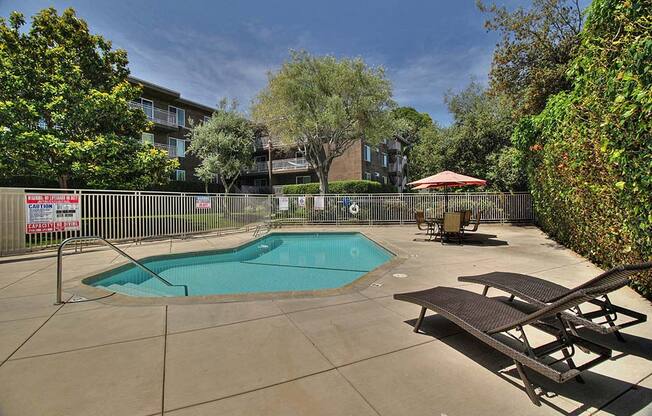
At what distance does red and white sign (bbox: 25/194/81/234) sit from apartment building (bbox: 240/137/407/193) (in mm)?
18682

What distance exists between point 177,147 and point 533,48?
28.8m

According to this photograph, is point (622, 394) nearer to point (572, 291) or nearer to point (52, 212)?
point (572, 291)

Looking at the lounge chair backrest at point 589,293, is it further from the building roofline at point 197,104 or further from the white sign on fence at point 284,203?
the building roofline at point 197,104

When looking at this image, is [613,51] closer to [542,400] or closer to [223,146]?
[542,400]

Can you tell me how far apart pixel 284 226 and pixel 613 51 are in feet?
52.0

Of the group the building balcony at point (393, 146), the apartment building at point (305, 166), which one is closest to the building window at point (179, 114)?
the apartment building at point (305, 166)

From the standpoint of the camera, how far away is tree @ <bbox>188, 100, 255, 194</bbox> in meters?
27.1

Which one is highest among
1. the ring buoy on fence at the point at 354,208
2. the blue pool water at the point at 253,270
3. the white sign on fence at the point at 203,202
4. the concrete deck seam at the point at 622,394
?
the white sign on fence at the point at 203,202

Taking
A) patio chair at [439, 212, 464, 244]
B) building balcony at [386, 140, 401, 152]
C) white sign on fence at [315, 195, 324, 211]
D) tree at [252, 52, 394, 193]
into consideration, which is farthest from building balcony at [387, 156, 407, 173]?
patio chair at [439, 212, 464, 244]

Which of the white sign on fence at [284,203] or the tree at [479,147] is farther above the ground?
the tree at [479,147]

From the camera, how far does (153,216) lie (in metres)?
11.9

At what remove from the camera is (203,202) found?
14008 mm

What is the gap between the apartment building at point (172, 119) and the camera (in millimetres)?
26672

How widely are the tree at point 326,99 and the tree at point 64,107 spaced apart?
8.28 m
